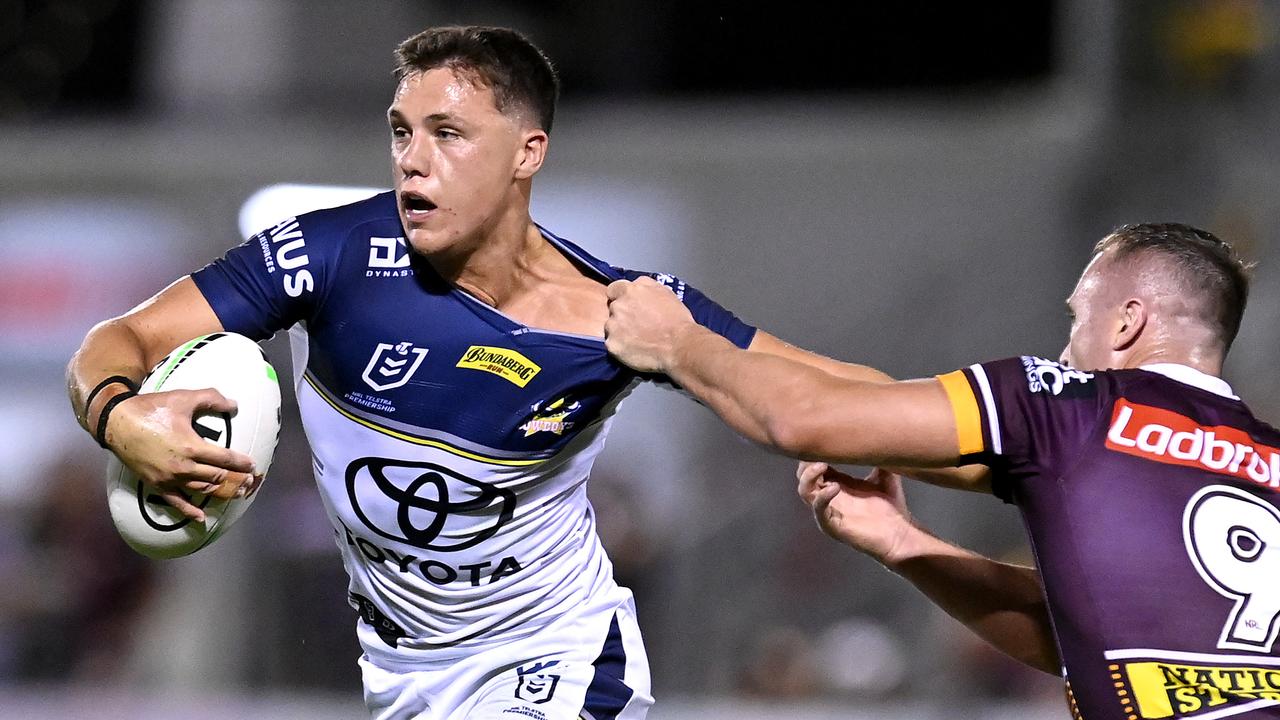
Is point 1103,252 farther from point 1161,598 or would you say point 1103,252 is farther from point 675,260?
point 675,260

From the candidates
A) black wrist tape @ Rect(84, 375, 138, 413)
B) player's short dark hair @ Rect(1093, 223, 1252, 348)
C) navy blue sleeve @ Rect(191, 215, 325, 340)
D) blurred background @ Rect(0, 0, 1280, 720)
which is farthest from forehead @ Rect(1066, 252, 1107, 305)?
blurred background @ Rect(0, 0, 1280, 720)

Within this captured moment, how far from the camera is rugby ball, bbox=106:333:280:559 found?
12.1 feet

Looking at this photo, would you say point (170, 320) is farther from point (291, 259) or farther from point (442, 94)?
point (442, 94)

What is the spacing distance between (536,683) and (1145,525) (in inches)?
65.9

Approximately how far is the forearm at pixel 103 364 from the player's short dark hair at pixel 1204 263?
251 cm

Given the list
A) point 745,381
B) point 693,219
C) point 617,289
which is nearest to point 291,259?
point 617,289

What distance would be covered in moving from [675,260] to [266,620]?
451 cm

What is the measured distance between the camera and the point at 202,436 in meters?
3.62

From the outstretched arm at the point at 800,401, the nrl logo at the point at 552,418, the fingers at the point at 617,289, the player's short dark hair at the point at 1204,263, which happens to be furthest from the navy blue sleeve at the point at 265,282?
the player's short dark hair at the point at 1204,263

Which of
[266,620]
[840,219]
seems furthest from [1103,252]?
[840,219]

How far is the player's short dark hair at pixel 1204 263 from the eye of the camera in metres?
3.82

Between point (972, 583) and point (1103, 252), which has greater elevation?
point (1103, 252)

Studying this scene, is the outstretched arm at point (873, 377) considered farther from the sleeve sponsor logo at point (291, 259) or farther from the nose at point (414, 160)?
the sleeve sponsor logo at point (291, 259)

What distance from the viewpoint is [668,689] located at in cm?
903
